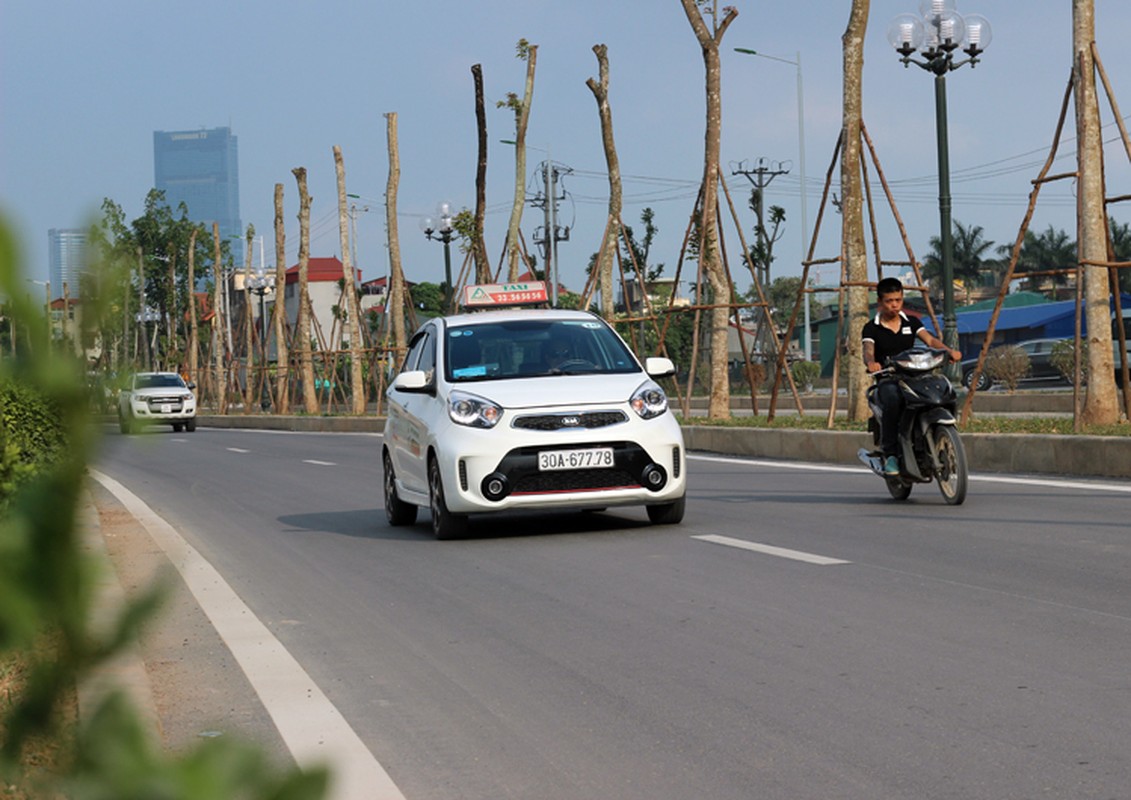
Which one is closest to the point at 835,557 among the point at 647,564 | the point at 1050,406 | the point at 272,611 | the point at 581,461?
the point at 647,564

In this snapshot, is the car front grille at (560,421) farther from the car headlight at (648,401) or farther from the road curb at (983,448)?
the road curb at (983,448)

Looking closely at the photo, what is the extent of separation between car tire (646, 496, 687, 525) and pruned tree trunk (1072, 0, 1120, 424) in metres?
8.03

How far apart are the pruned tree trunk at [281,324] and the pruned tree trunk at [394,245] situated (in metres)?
7.96

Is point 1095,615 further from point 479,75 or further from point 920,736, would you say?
point 479,75

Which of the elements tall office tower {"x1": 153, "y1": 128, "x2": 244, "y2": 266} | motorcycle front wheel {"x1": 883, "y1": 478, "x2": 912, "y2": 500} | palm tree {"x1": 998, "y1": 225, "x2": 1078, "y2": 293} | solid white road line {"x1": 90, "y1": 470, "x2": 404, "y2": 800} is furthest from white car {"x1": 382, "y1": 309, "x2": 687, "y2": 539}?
palm tree {"x1": 998, "y1": 225, "x2": 1078, "y2": 293}

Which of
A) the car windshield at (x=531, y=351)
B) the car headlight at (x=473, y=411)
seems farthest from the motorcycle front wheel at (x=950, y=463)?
the car headlight at (x=473, y=411)

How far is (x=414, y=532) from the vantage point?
12.1m

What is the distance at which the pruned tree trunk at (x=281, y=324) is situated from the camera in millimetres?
54438

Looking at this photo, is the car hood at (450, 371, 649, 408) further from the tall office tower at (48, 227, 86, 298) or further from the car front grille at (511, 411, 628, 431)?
the tall office tower at (48, 227, 86, 298)

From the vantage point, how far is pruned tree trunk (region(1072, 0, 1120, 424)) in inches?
694

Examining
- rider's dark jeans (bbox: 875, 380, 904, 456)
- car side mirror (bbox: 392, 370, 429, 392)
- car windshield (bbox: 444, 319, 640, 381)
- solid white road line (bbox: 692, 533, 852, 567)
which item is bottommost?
solid white road line (bbox: 692, 533, 852, 567)

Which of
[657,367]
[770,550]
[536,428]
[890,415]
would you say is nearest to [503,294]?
[890,415]

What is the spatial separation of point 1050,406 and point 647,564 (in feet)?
72.1

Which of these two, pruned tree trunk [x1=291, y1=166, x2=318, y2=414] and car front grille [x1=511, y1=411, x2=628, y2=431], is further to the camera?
pruned tree trunk [x1=291, y1=166, x2=318, y2=414]
